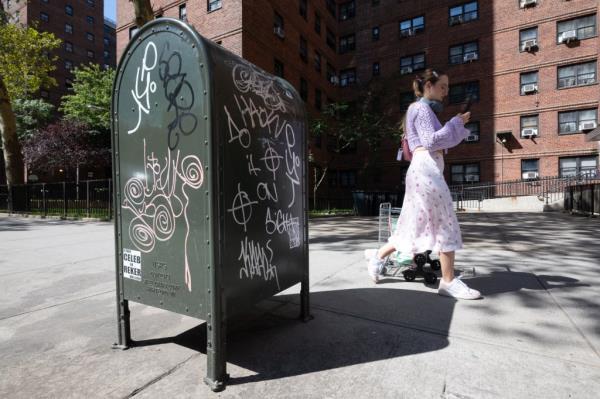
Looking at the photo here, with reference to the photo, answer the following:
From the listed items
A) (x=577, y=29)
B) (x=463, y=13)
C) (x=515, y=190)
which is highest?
(x=463, y=13)

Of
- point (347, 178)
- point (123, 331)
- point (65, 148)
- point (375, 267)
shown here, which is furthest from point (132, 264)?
point (347, 178)

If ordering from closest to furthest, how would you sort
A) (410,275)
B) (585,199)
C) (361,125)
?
(410,275) < (585,199) < (361,125)

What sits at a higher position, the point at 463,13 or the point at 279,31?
the point at 463,13

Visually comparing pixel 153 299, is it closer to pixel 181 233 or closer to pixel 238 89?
pixel 181 233

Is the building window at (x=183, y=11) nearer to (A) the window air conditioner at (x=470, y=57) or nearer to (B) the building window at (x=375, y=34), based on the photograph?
(B) the building window at (x=375, y=34)

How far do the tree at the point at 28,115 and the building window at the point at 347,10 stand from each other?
94.3 ft

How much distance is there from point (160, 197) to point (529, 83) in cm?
2887

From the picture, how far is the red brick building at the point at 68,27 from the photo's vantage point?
4350 centimetres

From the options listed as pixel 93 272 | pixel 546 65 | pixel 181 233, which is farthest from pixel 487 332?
pixel 546 65

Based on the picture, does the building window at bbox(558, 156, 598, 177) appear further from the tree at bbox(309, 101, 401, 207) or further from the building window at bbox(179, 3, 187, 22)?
the building window at bbox(179, 3, 187, 22)

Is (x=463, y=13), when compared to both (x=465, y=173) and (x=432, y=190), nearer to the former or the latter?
(x=465, y=173)

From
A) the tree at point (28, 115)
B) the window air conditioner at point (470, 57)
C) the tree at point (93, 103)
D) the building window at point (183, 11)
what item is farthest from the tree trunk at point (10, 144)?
the window air conditioner at point (470, 57)

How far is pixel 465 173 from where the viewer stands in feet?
85.9

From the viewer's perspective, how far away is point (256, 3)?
64.7 ft
